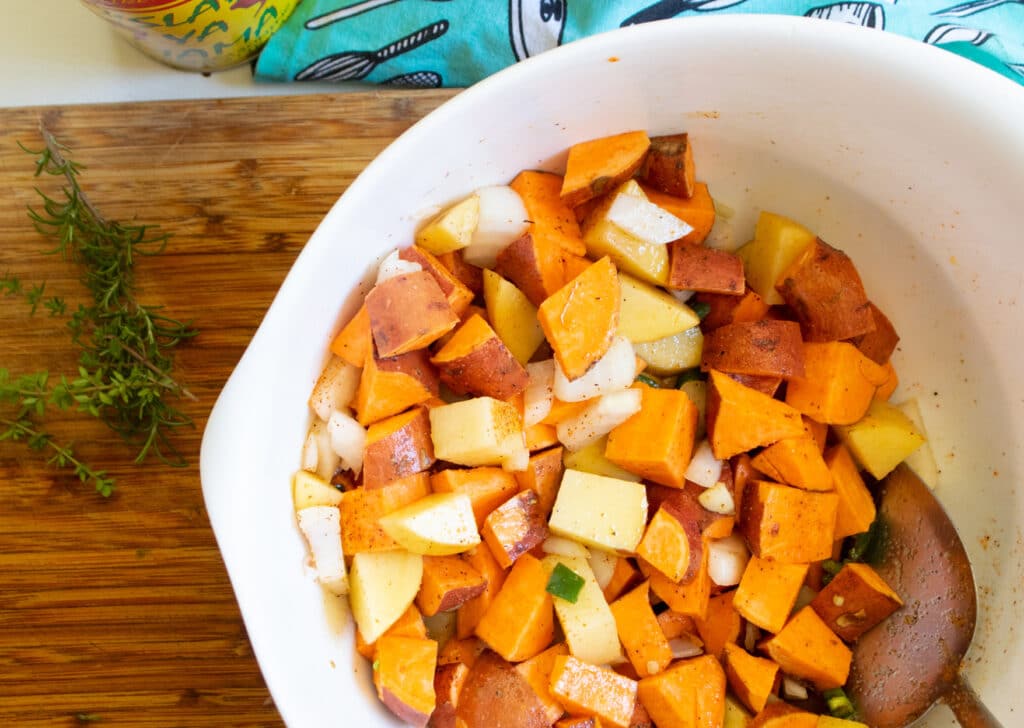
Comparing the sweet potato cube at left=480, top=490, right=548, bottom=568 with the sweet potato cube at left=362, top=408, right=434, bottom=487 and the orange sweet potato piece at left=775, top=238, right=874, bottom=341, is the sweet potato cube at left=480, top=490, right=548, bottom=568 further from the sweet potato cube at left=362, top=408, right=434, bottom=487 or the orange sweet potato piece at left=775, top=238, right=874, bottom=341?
the orange sweet potato piece at left=775, top=238, right=874, bottom=341

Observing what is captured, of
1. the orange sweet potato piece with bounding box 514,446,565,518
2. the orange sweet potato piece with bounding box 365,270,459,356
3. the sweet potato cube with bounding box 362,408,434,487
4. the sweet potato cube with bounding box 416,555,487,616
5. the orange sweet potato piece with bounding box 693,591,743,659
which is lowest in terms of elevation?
the orange sweet potato piece with bounding box 693,591,743,659

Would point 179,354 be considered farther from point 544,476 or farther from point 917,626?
point 917,626

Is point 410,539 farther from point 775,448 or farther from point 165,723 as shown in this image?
point 165,723

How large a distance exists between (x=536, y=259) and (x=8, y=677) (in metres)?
1.34

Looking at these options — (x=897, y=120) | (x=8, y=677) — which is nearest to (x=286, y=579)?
(x=8, y=677)

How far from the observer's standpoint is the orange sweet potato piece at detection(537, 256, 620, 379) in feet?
4.47

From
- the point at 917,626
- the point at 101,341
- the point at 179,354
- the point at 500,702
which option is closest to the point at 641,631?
the point at 500,702

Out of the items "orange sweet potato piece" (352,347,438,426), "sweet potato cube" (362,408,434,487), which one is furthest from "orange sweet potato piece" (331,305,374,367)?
"sweet potato cube" (362,408,434,487)

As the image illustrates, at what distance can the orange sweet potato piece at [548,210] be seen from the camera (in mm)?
1439

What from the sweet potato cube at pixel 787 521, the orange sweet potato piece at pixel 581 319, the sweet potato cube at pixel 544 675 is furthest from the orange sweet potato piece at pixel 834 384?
the sweet potato cube at pixel 544 675

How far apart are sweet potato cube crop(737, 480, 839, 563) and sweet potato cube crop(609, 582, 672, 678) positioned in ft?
0.71

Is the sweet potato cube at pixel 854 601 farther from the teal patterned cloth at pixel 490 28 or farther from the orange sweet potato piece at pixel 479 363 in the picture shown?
the teal patterned cloth at pixel 490 28

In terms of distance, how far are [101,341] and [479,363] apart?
761 millimetres

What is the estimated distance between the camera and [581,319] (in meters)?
1.37
